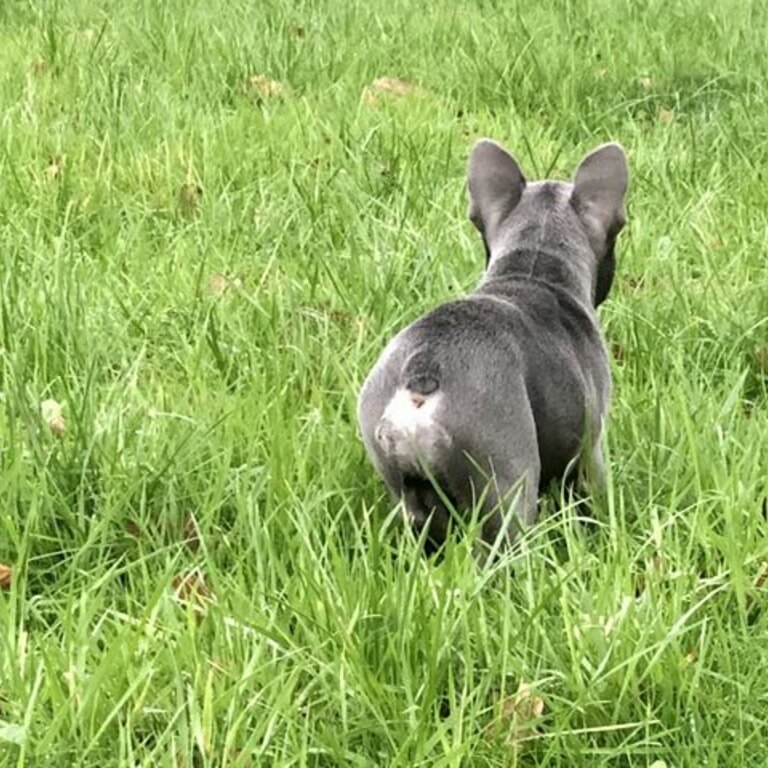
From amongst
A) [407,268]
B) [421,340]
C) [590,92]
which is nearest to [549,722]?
[421,340]

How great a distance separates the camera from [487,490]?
2.23 meters

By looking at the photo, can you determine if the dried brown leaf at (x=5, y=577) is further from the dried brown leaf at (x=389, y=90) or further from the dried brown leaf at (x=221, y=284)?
the dried brown leaf at (x=389, y=90)

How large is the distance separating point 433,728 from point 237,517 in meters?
0.65

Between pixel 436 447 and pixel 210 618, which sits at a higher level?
pixel 436 447

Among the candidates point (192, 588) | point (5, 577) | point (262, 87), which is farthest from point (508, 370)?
point (262, 87)

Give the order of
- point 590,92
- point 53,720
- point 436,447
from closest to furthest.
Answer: point 53,720 < point 436,447 < point 590,92

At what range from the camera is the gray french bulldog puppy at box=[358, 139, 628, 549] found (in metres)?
2.20

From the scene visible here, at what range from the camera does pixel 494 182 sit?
9.44 feet

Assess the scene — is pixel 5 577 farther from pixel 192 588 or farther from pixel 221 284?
pixel 221 284

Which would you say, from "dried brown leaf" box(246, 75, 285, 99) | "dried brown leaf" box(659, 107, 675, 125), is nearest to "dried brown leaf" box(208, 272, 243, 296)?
"dried brown leaf" box(246, 75, 285, 99)

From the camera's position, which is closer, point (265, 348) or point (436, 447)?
point (436, 447)

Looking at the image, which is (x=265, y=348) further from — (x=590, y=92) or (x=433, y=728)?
(x=590, y=92)

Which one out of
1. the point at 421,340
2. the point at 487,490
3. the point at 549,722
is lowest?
the point at 549,722

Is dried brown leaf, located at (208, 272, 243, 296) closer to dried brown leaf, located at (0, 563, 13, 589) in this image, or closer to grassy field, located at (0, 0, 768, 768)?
grassy field, located at (0, 0, 768, 768)
